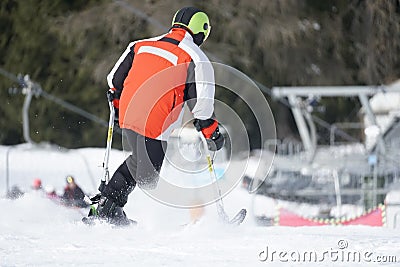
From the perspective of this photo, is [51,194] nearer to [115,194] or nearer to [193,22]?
[115,194]

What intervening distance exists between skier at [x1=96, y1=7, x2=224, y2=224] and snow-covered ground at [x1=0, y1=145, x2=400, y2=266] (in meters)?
0.28

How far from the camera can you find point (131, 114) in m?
5.16

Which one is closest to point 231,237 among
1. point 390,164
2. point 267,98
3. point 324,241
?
point 324,241

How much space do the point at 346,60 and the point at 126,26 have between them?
617 centimetres

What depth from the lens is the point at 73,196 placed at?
719cm

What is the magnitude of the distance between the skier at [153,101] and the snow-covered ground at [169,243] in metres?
0.28

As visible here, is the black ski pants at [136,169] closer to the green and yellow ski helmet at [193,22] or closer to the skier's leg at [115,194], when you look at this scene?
the skier's leg at [115,194]

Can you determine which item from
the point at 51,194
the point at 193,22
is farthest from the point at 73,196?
the point at 193,22

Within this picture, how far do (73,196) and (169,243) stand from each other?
3267mm

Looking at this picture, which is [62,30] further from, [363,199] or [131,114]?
[131,114]

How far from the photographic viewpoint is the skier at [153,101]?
507 centimetres

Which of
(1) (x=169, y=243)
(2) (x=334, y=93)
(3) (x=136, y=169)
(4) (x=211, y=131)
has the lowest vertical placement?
(1) (x=169, y=243)

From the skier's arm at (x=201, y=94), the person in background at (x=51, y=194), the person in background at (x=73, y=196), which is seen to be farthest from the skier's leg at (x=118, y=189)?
the person in background at (x=51, y=194)

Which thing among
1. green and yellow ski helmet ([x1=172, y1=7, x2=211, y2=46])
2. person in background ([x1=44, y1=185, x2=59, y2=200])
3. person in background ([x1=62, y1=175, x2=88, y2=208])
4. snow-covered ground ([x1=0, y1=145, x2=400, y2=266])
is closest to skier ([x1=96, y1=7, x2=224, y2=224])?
green and yellow ski helmet ([x1=172, y1=7, x2=211, y2=46])
